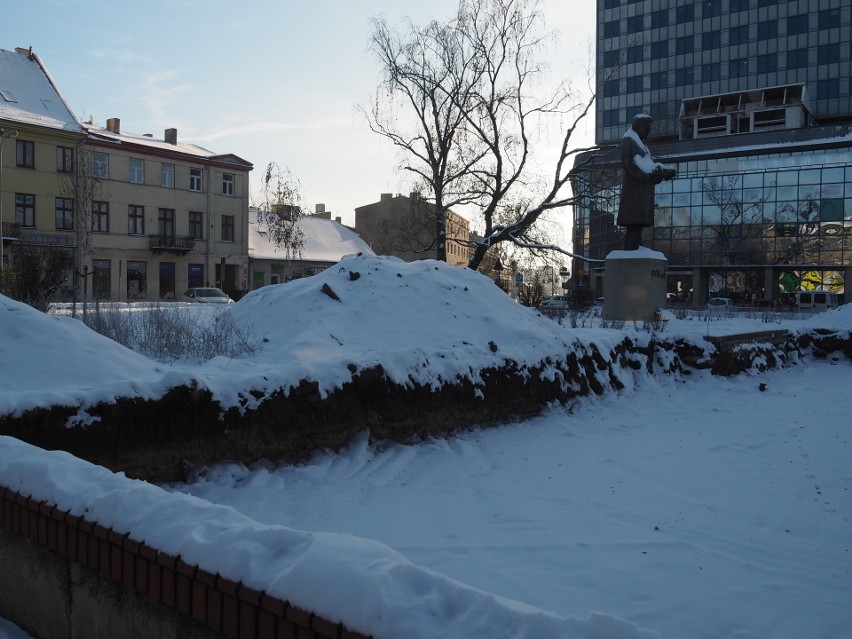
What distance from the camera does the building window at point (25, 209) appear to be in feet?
122

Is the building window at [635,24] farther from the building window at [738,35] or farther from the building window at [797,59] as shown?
the building window at [797,59]

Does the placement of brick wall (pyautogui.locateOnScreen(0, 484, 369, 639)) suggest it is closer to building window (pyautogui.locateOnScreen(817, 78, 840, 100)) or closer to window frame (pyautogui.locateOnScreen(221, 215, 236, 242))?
window frame (pyautogui.locateOnScreen(221, 215, 236, 242))

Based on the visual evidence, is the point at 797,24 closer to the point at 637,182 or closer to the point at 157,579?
the point at 637,182

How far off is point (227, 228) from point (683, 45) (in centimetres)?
5103

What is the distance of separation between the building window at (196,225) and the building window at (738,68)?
53173 millimetres

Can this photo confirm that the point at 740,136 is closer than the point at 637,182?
No

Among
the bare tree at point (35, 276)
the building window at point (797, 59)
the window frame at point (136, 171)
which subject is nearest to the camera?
the bare tree at point (35, 276)

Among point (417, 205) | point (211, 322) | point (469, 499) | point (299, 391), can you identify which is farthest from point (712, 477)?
point (417, 205)

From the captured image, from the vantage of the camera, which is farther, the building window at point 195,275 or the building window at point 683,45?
the building window at point 683,45

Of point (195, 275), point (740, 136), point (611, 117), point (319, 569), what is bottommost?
point (319, 569)

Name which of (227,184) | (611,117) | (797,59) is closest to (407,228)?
(227,184)

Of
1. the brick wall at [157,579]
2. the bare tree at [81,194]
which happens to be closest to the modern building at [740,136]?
the bare tree at [81,194]

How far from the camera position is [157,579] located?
101 inches

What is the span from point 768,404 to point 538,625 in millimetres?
9519
